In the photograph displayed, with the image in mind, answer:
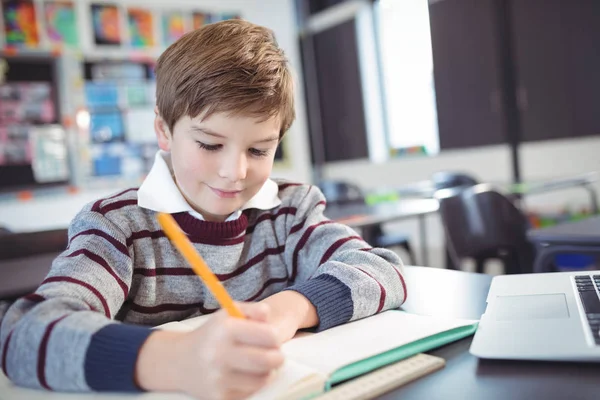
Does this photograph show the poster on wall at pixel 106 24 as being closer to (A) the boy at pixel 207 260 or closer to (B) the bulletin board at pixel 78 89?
(B) the bulletin board at pixel 78 89

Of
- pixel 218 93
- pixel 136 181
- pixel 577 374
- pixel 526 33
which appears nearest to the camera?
pixel 577 374

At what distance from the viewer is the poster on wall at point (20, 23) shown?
4457 millimetres

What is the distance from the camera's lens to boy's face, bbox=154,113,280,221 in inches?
28.9

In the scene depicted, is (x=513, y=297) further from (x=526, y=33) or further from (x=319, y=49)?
(x=319, y=49)

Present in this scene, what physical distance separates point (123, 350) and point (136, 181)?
15.6 ft

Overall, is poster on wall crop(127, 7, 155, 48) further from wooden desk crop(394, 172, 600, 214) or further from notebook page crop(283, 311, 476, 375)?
notebook page crop(283, 311, 476, 375)

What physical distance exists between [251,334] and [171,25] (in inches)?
208

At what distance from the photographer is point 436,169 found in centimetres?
491


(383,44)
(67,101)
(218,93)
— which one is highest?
(383,44)

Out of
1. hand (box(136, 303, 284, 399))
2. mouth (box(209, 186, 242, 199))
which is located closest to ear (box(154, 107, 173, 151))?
mouth (box(209, 186, 242, 199))

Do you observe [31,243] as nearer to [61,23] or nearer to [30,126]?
[30,126]

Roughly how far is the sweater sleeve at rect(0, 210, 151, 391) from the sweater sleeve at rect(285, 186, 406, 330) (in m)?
0.24

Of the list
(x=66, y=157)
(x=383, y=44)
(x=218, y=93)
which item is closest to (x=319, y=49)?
(x=383, y=44)

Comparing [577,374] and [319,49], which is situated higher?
[319,49]
